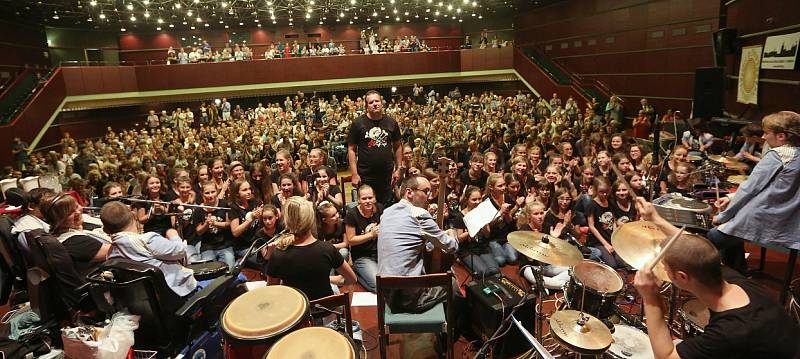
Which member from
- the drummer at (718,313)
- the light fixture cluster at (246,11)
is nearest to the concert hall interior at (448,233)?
the drummer at (718,313)

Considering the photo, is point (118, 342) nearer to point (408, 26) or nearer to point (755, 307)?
point (755, 307)

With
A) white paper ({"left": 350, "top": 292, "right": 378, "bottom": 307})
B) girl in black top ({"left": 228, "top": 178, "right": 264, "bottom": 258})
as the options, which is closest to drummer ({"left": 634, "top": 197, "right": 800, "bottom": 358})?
white paper ({"left": 350, "top": 292, "right": 378, "bottom": 307})

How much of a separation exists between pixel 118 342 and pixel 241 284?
96 centimetres

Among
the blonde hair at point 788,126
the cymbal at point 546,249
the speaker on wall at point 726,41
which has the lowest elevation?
the cymbal at point 546,249

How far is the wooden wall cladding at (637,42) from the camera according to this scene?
1185 cm

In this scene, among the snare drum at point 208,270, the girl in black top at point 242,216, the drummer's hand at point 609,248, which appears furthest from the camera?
the girl in black top at point 242,216

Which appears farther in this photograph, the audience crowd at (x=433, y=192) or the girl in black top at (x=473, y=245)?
Answer: the audience crowd at (x=433, y=192)

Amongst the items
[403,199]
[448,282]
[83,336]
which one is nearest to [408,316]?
[448,282]

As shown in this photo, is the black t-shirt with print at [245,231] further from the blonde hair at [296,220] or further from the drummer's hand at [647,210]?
the drummer's hand at [647,210]

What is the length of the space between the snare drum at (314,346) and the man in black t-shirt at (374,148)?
287cm

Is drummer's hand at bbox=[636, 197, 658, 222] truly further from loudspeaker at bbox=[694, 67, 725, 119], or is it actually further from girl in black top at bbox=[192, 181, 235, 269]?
loudspeaker at bbox=[694, 67, 725, 119]

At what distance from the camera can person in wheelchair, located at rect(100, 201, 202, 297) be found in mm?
2959

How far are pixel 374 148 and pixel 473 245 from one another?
1533 millimetres

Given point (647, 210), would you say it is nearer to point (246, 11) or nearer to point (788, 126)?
point (788, 126)
